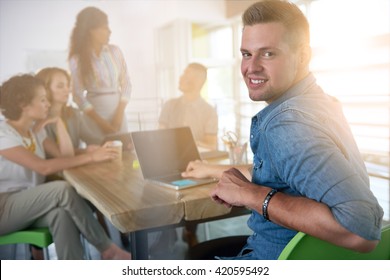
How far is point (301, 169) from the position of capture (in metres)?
0.90

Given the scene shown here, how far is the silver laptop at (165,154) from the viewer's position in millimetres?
1613

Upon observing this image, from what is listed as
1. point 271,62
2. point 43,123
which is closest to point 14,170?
point 43,123

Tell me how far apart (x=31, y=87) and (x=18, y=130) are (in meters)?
0.22

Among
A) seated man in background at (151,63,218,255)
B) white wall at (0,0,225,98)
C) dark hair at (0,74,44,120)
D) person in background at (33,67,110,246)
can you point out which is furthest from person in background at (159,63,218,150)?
dark hair at (0,74,44,120)

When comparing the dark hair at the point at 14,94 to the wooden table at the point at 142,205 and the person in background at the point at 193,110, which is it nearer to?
the wooden table at the point at 142,205

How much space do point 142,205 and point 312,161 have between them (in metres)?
0.62

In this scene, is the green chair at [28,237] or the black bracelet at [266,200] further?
the green chair at [28,237]

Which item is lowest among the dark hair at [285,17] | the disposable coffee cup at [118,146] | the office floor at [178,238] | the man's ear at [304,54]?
the office floor at [178,238]

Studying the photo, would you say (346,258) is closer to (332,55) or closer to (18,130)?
(332,55)

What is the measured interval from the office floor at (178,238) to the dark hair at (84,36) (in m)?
0.89

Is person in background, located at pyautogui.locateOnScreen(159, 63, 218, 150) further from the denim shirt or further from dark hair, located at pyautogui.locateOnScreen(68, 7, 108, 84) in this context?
the denim shirt

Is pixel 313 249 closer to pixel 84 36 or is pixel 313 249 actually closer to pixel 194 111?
pixel 194 111

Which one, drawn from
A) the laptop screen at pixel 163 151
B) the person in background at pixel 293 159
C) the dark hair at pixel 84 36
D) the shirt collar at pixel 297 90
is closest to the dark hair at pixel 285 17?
the person in background at pixel 293 159

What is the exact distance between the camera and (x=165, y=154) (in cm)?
166
